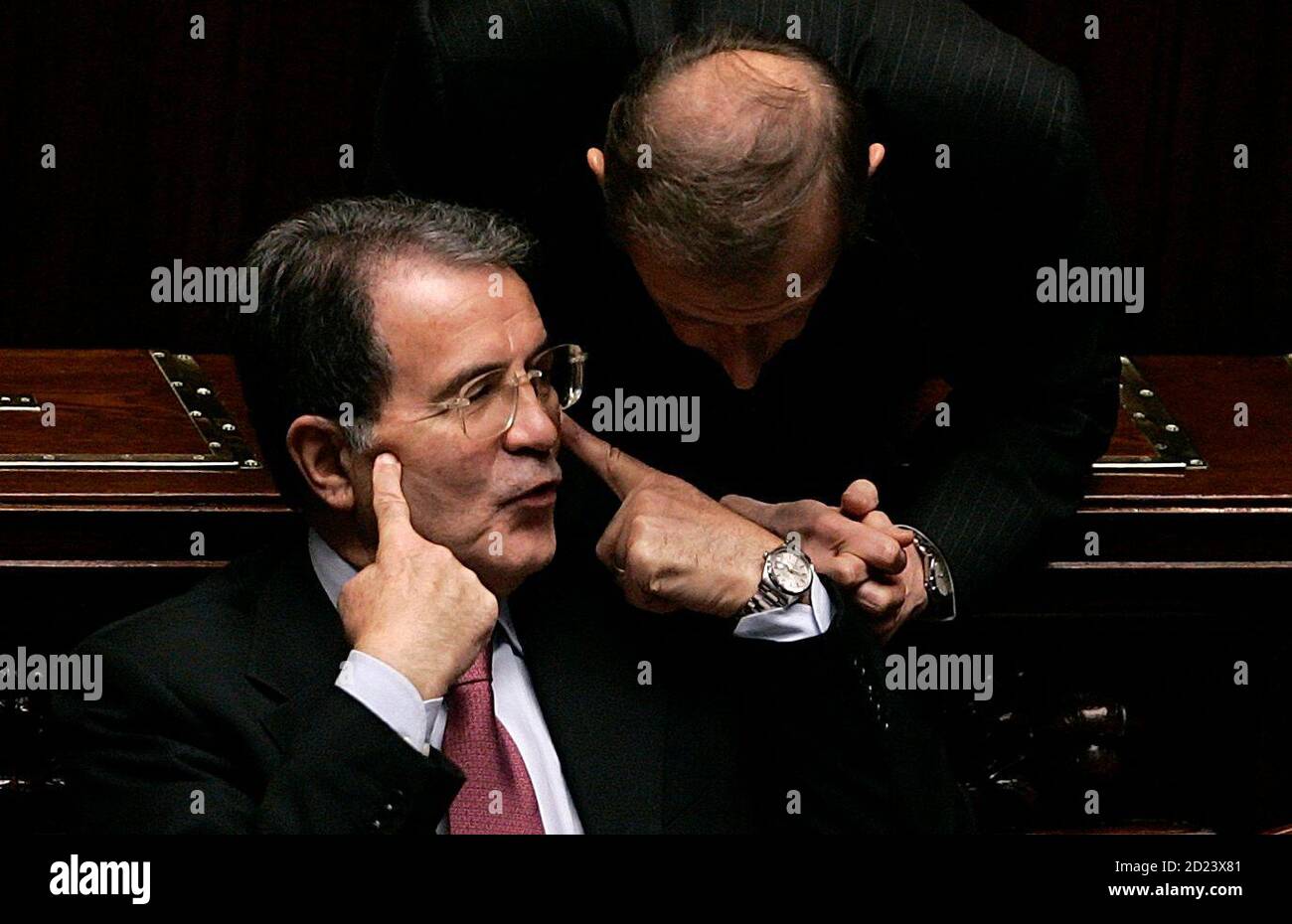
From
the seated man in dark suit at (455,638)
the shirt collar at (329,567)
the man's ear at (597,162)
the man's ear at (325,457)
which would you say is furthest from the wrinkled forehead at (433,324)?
the man's ear at (597,162)

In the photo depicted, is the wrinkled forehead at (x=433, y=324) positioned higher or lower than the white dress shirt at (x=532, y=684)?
higher

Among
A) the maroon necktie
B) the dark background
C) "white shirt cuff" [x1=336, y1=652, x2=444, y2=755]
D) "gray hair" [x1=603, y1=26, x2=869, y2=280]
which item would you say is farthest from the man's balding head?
the dark background

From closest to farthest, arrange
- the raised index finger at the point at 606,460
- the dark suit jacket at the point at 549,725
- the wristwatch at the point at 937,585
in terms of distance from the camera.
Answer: the dark suit jacket at the point at 549,725 < the raised index finger at the point at 606,460 < the wristwatch at the point at 937,585

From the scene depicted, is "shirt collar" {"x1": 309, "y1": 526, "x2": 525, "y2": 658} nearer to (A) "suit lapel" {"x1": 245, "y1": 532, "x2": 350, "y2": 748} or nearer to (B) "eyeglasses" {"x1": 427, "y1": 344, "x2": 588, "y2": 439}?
(A) "suit lapel" {"x1": 245, "y1": 532, "x2": 350, "y2": 748}

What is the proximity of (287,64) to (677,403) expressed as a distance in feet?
4.52

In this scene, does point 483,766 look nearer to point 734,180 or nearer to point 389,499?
point 389,499

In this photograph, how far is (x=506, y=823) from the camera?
2.47 m

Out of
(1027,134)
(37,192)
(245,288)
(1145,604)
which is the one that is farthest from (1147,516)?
(37,192)

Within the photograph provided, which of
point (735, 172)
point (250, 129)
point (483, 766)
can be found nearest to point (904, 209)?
point (735, 172)

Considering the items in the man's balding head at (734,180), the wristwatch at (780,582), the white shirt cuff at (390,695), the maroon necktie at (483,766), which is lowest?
the maroon necktie at (483,766)

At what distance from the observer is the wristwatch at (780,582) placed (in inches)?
101

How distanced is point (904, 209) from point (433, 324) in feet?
2.53

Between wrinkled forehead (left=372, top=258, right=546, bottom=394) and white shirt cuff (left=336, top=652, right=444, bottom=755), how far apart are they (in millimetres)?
362

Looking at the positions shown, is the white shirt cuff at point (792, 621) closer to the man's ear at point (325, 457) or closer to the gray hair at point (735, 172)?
the gray hair at point (735, 172)
